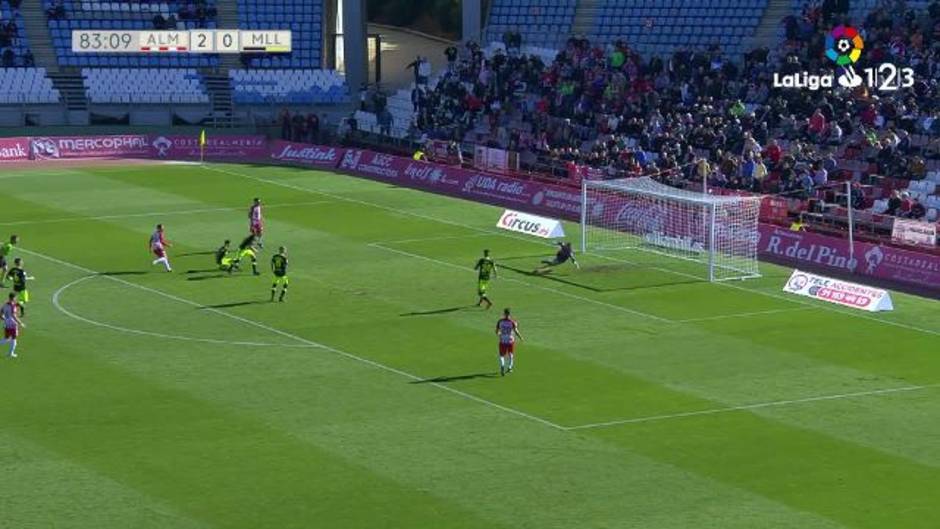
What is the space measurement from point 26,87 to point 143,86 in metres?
6.13

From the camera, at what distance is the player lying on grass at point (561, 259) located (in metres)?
60.0

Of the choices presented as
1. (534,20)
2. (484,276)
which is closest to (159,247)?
(484,276)

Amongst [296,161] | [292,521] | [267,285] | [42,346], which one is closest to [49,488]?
[292,521]

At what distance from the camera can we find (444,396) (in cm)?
4325

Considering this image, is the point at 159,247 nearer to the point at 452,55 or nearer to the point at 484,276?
the point at 484,276

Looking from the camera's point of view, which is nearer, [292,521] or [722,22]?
[292,521]

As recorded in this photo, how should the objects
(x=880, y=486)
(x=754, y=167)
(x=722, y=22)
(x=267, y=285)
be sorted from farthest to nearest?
(x=722, y=22) → (x=754, y=167) → (x=267, y=285) → (x=880, y=486)

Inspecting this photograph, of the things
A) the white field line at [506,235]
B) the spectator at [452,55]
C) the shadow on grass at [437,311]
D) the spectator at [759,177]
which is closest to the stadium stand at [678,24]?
the spectator at [452,55]

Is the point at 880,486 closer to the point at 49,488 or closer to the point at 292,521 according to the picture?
the point at 292,521

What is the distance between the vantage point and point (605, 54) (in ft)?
293

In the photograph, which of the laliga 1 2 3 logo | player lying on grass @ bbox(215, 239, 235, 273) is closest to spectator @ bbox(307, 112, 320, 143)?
the laliga 1 2 3 logo

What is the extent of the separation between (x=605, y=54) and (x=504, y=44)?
27.3ft

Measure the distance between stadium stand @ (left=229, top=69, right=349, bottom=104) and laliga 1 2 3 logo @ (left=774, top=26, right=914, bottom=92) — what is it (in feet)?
102

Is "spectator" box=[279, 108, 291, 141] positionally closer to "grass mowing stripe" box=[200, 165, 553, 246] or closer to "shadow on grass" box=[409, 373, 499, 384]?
"grass mowing stripe" box=[200, 165, 553, 246]
